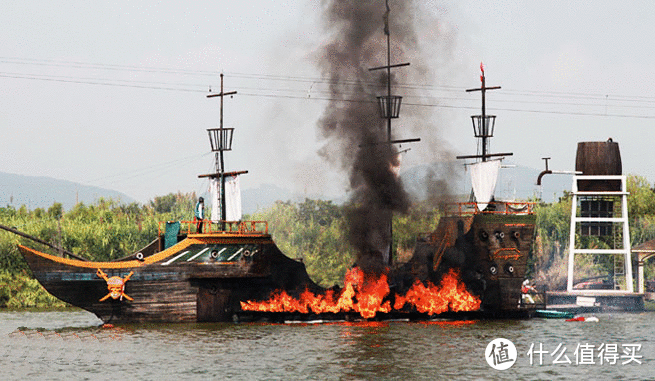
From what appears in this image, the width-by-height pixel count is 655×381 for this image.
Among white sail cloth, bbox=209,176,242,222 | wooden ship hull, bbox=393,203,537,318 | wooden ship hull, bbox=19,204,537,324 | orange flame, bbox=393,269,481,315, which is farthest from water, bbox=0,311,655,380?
white sail cloth, bbox=209,176,242,222

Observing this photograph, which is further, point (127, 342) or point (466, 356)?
point (127, 342)

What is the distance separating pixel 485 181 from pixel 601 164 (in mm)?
13369

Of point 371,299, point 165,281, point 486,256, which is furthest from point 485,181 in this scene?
point 165,281

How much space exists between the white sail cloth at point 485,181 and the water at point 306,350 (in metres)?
6.57

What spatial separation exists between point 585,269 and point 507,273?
3048 centimetres

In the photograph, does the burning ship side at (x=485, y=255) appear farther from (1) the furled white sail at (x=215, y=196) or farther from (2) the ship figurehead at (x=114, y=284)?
(2) the ship figurehead at (x=114, y=284)

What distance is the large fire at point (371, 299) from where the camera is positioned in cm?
4556

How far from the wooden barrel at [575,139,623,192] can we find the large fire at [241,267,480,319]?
17.7m

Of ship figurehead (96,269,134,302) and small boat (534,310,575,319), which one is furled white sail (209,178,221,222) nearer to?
ship figurehead (96,269,134,302)

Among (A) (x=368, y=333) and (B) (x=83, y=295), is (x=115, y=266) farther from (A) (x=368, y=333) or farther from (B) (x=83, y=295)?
(A) (x=368, y=333)

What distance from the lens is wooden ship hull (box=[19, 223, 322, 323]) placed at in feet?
143

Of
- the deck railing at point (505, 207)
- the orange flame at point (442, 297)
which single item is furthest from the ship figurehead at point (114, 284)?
the deck railing at point (505, 207)

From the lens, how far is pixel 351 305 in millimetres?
45875

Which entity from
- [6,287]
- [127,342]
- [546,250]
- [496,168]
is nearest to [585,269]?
[546,250]
